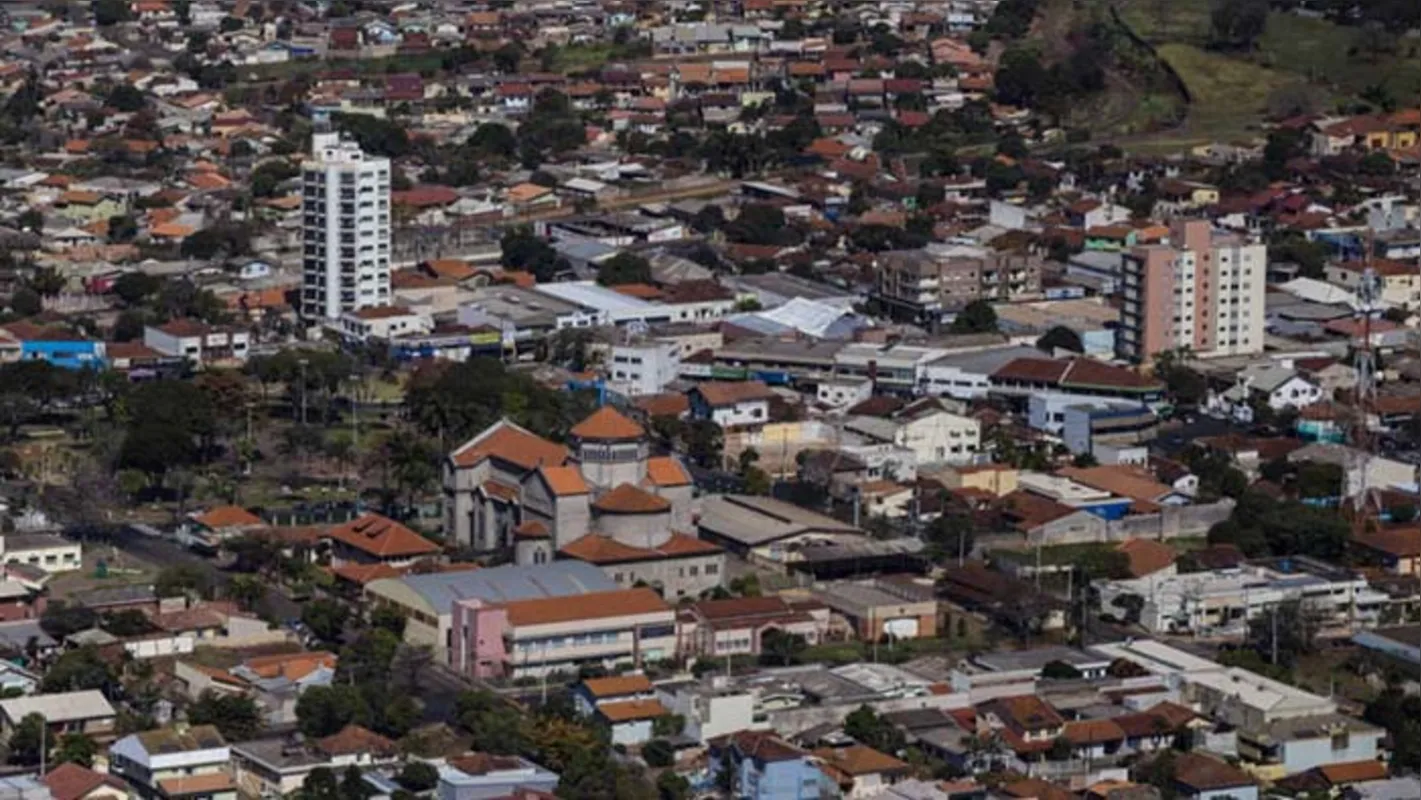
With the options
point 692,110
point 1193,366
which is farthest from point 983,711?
point 692,110

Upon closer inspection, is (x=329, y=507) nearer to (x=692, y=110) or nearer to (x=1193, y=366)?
(x=1193, y=366)

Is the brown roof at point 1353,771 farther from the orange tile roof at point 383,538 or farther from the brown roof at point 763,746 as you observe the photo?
the orange tile roof at point 383,538

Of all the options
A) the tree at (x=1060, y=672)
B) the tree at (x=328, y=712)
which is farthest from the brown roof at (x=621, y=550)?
the tree at (x=328, y=712)

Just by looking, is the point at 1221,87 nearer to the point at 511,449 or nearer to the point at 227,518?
the point at 511,449

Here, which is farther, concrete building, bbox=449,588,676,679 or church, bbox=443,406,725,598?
church, bbox=443,406,725,598

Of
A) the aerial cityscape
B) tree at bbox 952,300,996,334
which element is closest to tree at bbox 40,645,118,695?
the aerial cityscape

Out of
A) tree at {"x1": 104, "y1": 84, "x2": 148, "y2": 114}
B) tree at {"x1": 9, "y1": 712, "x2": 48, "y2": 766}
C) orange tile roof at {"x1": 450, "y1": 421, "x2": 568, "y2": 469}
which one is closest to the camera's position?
tree at {"x1": 9, "y1": 712, "x2": 48, "y2": 766}

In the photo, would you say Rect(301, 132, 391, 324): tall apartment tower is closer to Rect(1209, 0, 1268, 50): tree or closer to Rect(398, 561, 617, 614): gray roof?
Rect(398, 561, 617, 614): gray roof
